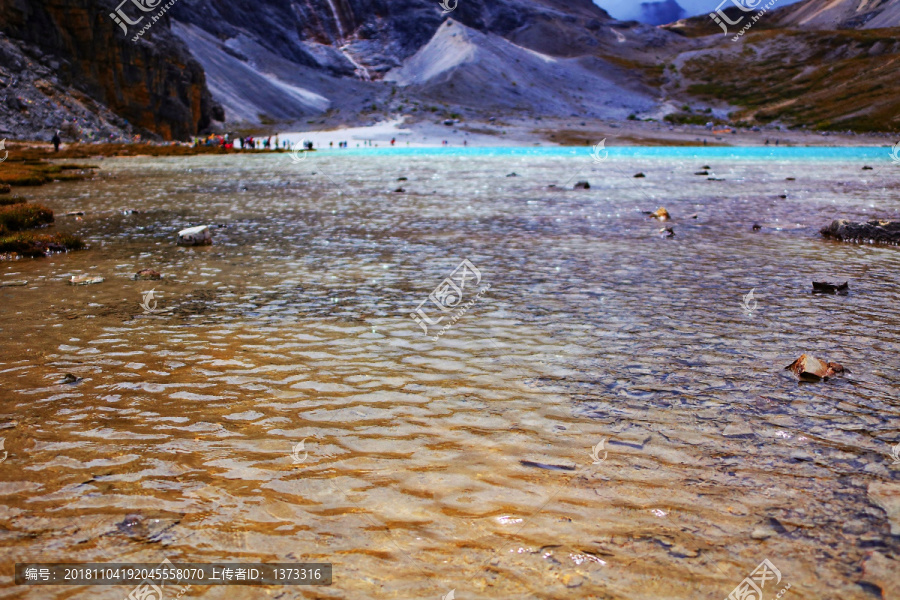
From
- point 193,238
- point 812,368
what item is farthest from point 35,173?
A: point 812,368

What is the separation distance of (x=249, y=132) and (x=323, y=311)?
14516cm

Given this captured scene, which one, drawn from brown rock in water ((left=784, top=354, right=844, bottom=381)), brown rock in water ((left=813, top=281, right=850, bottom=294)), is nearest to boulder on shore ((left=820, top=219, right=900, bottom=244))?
brown rock in water ((left=813, top=281, right=850, bottom=294))

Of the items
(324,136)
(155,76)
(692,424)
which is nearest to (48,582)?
(692,424)

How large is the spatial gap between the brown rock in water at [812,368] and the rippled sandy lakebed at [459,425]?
19 cm

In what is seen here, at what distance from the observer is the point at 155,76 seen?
357 ft

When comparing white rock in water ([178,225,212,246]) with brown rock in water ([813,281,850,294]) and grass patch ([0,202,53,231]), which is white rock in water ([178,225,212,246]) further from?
brown rock in water ([813,281,850,294])

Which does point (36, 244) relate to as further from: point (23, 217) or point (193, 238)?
point (23, 217)

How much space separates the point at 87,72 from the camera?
9775cm

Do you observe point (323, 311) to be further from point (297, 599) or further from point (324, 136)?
point (324, 136)

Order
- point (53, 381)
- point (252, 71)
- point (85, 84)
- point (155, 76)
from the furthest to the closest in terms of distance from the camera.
Result: point (252, 71) < point (155, 76) < point (85, 84) < point (53, 381)

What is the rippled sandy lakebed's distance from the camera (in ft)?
15.7

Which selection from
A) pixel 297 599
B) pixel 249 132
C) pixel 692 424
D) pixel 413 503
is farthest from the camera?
pixel 249 132

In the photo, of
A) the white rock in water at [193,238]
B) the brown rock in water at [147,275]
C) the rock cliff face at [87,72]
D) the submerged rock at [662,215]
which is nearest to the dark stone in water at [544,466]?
the brown rock in water at [147,275]

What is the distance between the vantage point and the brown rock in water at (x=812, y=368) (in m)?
8.18
